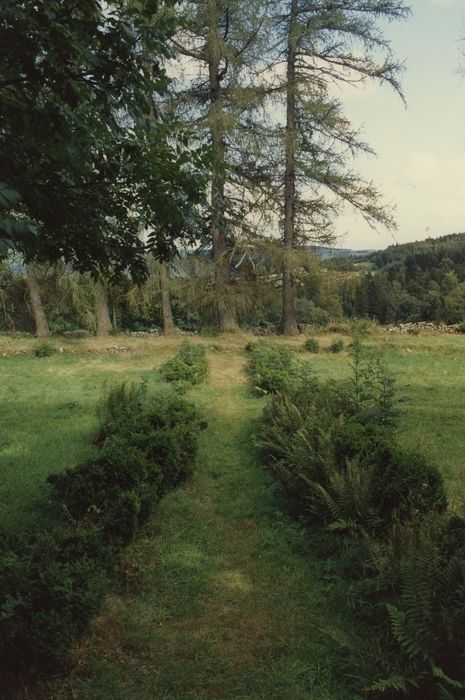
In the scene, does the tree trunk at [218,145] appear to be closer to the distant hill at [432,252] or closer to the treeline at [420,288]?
the treeline at [420,288]

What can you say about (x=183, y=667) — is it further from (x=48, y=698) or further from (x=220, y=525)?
(x=220, y=525)

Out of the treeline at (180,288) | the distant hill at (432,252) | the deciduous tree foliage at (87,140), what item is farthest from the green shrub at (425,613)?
the distant hill at (432,252)

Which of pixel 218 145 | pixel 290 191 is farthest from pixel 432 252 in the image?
pixel 218 145

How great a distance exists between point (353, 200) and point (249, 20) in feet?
25.0

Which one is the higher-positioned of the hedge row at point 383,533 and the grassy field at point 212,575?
the hedge row at point 383,533

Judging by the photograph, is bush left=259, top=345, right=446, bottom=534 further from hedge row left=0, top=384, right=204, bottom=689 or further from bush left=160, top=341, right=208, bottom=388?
bush left=160, top=341, right=208, bottom=388

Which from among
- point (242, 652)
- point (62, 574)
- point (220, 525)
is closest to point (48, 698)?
point (62, 574)

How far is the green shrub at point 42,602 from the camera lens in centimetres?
310

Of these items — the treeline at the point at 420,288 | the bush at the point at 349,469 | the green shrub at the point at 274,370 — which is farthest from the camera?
the treeline at the point at 420,288

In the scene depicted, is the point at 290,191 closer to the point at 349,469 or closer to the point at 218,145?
the point at 218,145

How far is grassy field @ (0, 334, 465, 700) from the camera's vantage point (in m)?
3.37

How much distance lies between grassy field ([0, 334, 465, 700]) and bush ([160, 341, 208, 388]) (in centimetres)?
196

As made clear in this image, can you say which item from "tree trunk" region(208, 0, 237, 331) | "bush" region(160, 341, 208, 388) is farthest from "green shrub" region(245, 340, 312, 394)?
"tree trunk" region(208, 0, 237, 331)

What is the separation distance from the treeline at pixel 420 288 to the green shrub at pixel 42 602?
156ft
